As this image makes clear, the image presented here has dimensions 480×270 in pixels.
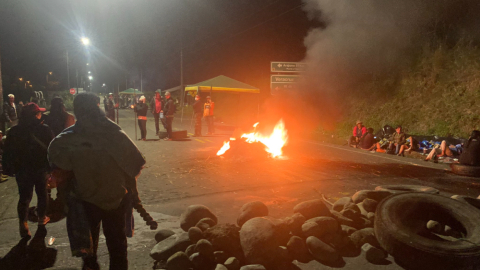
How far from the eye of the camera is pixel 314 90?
24703mm

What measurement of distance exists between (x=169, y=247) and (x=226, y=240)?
0.69 metres

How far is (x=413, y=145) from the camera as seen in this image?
12484 mm

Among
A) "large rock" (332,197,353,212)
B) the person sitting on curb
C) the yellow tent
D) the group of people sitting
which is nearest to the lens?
"large rock" (332,197,353,212)

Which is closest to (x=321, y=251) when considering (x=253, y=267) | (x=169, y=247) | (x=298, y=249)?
(x=298, y=249)

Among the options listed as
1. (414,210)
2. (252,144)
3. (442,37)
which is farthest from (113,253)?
(442,37)

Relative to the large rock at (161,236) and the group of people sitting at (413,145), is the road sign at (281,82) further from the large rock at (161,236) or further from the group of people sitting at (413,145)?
the large rock at (161,236)

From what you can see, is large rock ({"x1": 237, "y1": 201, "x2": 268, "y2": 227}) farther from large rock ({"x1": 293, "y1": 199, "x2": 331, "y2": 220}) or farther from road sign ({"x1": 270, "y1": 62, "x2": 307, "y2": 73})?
road sign ({"x1": 270, "y1": 62, "x2": 307, "y2": 73})

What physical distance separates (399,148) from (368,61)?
12.2 metres

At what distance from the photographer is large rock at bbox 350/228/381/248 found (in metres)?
4.25

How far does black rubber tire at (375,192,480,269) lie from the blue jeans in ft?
15.0

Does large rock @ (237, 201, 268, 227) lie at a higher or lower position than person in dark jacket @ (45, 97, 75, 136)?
lower

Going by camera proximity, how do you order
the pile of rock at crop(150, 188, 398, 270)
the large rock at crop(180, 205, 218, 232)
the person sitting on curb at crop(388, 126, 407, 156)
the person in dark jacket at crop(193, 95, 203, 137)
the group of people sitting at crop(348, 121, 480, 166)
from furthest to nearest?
the person in dark jacket at crop(193, 95, 203, 137)
the person sitting on curb at crop(388, 126, 407, 156)
the group of people sitting at crop(348, 121, 480, 166)
the large rock at crop(180, 205, 218, 232)
the pile of rock at crop(150, 188, 398, 270)

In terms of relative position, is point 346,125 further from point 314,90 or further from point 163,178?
point 163,178

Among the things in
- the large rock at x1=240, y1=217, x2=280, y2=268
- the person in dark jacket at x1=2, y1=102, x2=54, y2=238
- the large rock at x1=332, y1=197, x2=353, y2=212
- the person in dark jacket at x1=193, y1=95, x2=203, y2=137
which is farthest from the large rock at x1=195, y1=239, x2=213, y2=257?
the person in dark jacket at x1=193, y1=95, x2=203, y2=137
